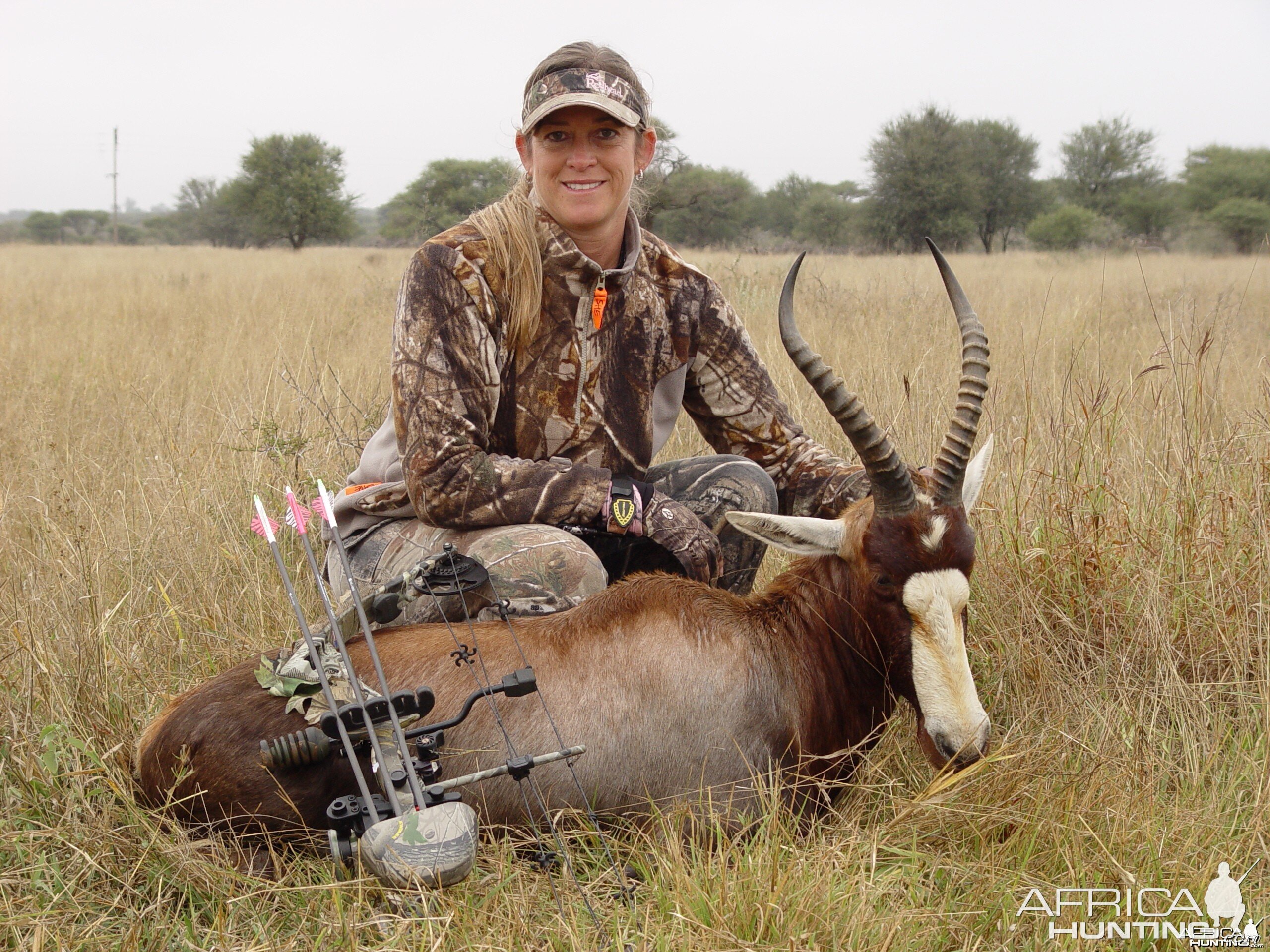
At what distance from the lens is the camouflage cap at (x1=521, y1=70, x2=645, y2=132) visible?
3.36 meters

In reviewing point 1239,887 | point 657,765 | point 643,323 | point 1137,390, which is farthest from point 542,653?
point 1137,390

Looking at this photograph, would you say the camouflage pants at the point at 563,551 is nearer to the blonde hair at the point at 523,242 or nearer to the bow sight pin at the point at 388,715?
the bow sight pin at the point at 388,715

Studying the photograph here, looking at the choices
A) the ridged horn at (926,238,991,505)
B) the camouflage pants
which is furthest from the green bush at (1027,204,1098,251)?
the ridged horn at (926,238,991,505)

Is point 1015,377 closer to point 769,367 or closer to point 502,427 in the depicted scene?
point 769,367

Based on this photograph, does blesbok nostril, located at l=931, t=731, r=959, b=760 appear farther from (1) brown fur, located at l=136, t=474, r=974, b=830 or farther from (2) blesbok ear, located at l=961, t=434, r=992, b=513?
(2) blesbok ear, located at l=961, t=434, r=992, b=513

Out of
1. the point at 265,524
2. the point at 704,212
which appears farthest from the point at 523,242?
the point at 704,212

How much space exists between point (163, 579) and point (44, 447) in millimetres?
2022

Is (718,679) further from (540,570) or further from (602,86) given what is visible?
(602,86)

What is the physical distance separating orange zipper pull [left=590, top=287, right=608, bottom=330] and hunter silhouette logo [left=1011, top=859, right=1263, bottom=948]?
90.1 inches

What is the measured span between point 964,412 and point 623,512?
1133 mm

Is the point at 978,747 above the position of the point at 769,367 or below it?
below

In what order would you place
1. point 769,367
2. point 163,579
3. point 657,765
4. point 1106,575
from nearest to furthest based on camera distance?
point 657,765 < point 1106,575 < point 163,579 < point 769,367

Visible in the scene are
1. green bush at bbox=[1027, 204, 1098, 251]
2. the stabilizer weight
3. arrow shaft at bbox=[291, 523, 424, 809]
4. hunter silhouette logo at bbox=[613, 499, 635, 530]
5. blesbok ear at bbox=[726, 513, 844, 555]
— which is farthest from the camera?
green bush at bbox=[1027, 204, 1098, 251]

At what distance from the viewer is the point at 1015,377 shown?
6.32 meters
